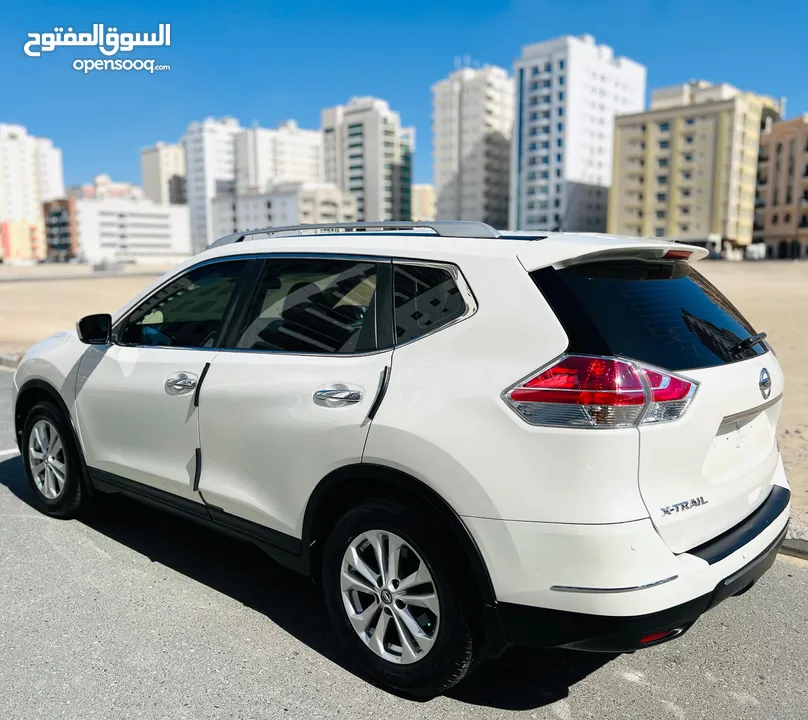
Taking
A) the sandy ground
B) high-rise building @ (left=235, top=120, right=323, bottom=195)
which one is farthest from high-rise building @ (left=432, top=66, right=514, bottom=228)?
the sandy ground

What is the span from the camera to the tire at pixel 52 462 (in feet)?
13.6

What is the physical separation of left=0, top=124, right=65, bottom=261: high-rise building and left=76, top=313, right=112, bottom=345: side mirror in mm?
172563

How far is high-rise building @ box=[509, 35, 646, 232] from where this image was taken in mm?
109188

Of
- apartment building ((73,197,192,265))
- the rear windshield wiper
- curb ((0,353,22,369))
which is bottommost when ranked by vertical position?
curb ((0,353,22,369))

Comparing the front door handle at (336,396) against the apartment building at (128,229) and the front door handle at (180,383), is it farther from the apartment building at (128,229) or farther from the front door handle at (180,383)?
the apartment building at (128,229)

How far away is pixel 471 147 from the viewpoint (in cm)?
13375

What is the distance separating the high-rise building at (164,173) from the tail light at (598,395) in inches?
7964

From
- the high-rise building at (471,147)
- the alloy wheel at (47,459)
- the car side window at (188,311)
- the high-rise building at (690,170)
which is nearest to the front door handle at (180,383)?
the car side window at (188,311)

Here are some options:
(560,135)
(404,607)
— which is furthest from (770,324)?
(560,135)

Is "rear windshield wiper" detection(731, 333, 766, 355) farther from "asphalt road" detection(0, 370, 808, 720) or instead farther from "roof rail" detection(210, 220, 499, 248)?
"asphalt road" detection(0, 370, 808, 720)

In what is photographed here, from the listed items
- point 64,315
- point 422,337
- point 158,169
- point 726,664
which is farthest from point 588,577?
point 158,169

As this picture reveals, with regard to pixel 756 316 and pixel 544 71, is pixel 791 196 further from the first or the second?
pixel 756 316

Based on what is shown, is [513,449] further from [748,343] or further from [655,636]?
[748,343]

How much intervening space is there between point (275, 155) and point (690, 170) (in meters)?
106
